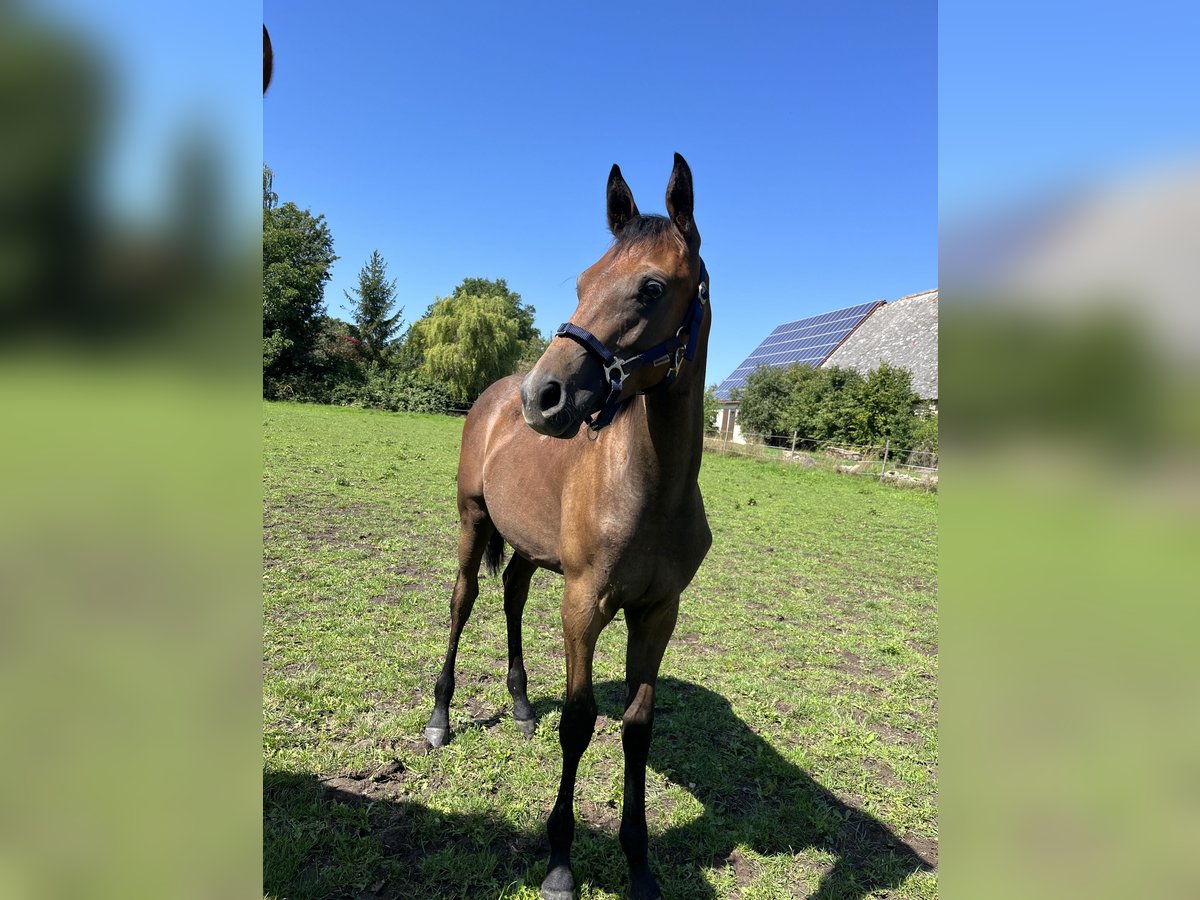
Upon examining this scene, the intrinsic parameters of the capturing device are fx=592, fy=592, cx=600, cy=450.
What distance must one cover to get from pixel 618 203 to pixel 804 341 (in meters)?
34.5

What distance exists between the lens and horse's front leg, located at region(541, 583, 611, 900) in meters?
2.37

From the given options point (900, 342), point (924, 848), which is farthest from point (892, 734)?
point (900, 342)

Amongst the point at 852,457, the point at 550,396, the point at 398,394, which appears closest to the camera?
the point at 550,396

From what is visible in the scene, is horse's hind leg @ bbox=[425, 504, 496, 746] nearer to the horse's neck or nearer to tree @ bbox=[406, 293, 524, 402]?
the horse's neck

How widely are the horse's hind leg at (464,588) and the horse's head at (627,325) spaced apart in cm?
212

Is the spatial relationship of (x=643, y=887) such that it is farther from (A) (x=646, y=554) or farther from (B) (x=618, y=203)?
(B) (x=618, y=203)

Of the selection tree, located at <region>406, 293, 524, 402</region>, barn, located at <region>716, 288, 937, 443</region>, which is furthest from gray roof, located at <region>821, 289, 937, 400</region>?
tree, located at <region>406, 293, 524, 402</region>

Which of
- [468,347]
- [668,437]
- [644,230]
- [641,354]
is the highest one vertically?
[468,347]

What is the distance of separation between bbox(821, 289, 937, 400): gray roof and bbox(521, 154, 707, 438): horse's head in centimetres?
Result: 2346

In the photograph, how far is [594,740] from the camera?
11.4 ft

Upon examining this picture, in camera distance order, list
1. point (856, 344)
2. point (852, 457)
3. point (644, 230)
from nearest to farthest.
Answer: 1. point (644, 230)
2. point (852, 457)
3. point (856, 344)
